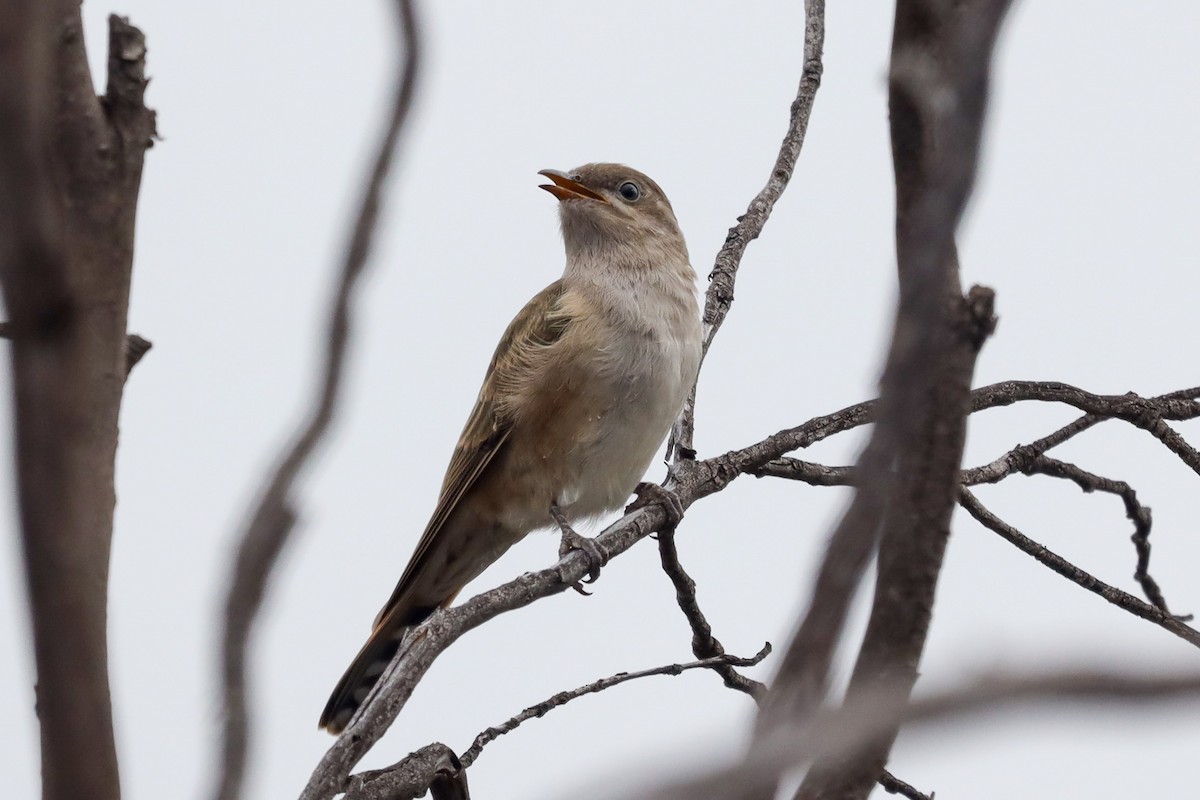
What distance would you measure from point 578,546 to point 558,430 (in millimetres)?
1154

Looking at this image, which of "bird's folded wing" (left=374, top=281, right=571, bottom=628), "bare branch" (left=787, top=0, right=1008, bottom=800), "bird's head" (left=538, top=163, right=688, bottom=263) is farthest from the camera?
"bird's head" (left=538, top=163, right=688, bottom=263)

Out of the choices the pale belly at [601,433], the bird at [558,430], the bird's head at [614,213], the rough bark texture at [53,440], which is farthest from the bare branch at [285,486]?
the bird's head at [614,213]

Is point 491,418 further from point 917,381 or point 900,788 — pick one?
point 917,381

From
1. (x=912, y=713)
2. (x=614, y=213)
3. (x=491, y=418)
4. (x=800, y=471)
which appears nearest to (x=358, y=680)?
(x=491, y=418)

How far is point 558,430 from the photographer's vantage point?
597cm

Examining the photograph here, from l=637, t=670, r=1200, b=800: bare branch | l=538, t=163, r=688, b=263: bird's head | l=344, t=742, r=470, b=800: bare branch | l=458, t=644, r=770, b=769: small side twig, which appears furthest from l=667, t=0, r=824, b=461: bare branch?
l=637, t=670, r=1200, b=800: bare branch

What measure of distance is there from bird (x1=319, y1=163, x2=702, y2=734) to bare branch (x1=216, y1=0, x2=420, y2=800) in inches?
162

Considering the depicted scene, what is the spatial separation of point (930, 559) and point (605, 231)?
5537 mm

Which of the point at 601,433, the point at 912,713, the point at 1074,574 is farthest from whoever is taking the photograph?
the point at 601,433

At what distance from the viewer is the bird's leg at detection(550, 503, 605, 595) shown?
4699 millimetres

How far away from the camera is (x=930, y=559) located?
1550mm

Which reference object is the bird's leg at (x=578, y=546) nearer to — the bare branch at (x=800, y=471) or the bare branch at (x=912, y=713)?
the bare branch at (x=800, y=471)

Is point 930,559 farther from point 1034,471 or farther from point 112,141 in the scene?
point 1034,471

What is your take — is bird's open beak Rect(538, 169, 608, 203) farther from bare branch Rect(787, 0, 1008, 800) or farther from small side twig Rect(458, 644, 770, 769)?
bare branch Rect(787, 0, 1008, 800)
